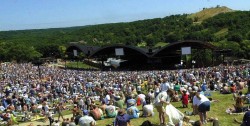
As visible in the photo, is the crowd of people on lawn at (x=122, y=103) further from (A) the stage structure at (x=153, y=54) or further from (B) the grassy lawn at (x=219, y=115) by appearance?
(A) the stage structure at (x=153, y=54)

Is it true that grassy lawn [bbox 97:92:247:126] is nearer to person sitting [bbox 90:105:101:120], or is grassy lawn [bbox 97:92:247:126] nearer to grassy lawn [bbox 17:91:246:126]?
grassy lawn [bbox 17:91:246:126]

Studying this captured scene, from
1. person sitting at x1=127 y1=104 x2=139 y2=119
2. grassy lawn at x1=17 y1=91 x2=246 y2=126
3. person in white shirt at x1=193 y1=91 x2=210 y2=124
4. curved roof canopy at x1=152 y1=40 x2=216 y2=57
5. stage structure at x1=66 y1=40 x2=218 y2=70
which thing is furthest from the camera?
stage structure at x1=66 y1=40 x2=218 y2=70

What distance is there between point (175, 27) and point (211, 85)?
6509 inches

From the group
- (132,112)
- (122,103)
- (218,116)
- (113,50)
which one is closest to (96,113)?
(132,112)

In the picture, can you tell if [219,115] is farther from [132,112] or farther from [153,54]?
[153,54]

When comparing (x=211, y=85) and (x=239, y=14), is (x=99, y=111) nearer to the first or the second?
(x=211, y=85)

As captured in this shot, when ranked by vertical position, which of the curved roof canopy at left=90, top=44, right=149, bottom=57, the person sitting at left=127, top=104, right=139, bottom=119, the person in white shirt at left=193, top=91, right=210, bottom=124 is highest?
the curved roof canopy at left=90, top=44, right=149, bottom=57

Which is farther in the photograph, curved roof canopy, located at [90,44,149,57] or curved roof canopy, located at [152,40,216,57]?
curved roof canopy, located at [90,44,149,57]

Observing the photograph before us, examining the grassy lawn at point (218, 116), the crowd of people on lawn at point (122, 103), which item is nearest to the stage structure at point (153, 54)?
the crowd of people on lawn at point (122, 103)

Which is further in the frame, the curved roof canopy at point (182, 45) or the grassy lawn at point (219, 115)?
the curved roof canopy at point (182, 45)

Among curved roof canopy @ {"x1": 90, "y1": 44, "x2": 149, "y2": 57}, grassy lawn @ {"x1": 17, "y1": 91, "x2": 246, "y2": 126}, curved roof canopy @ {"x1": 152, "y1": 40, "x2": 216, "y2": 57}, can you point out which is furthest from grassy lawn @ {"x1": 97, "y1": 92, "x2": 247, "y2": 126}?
curved roof canopy @ {"x1": 90, "y1": 44, "x2": 149, "y2": 57}

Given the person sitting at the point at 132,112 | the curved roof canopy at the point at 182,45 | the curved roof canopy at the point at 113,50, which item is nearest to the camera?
the person sitting at the point at 132,112

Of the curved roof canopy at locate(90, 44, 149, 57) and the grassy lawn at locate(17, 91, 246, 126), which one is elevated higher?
the curved roof canopy at locate(90, 44, 149, 57)

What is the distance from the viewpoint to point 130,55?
65.8m
